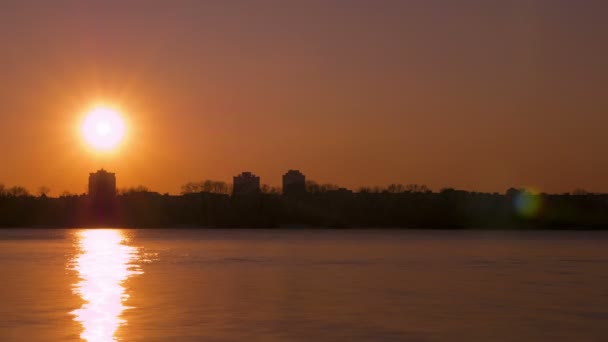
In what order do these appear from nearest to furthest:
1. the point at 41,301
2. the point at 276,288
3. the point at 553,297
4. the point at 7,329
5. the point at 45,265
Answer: the point at 7,329 → the point at 41,301 → the point at 553,297 → the point at 276,288 → the point at 45,265

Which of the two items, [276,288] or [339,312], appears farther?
[276,288]

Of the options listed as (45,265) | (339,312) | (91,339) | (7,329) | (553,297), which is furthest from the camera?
(45,265)

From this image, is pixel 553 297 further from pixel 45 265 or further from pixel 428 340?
pixel 45 265

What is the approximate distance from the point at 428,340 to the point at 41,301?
19570 mm

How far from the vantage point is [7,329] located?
32.9m

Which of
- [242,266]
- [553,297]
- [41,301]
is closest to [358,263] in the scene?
[242,266]

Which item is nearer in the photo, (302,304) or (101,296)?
(302,304)

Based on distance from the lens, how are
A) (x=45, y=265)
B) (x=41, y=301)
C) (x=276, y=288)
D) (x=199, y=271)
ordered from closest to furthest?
1. (x=41, y=301)
2. (x=276, y=288)
3. (x=199, y=271)
4. (x=45, y=265)

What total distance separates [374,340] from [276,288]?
21350mm

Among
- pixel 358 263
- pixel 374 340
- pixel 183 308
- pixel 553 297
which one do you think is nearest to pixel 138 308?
pixel 183 308

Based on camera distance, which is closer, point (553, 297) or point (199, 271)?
point (553, 297)

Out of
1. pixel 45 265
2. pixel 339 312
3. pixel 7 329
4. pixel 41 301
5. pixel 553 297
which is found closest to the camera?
pixel 7 329

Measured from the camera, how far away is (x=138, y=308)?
40.1 meters

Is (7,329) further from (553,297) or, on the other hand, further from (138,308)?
(553,297)
